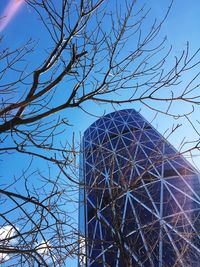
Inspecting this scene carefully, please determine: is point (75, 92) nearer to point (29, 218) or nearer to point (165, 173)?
point (29, 218)

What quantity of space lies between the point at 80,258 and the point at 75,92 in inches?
77.7

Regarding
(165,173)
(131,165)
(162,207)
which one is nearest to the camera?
(131,165)

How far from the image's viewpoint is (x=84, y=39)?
12.9ft

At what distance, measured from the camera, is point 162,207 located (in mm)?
20266

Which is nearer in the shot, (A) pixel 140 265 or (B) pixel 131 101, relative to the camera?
(B) pixel 131 101

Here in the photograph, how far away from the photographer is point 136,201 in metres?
20.1

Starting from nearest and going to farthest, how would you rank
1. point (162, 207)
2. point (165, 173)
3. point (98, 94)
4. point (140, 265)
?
point (98, 94) → point (140, 265) → point (162, 207) → point (165, 173)

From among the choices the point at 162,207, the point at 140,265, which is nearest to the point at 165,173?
the point at 162,207

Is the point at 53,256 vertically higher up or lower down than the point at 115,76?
lower down

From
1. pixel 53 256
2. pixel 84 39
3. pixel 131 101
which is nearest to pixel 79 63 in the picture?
pixel 84 39

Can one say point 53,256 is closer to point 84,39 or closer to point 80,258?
point 80,258

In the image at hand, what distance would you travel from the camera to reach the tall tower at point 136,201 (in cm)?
378

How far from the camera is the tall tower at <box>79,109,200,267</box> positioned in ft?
12.4

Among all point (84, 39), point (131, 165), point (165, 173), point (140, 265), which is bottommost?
point (140, 265)
